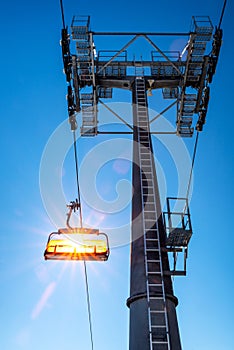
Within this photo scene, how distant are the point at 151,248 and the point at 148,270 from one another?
70 cm

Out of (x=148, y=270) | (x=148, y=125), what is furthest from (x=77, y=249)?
(x=148, y=125)

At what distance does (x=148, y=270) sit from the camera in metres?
9.41

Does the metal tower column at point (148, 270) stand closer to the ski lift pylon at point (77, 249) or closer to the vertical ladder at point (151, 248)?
the vertical ladder at point (151, 248)

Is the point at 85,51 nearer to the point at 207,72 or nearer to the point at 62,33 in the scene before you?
the point at 62,33

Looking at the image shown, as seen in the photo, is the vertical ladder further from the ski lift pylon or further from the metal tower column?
the ski lift pylon

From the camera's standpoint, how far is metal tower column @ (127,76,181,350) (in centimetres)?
825

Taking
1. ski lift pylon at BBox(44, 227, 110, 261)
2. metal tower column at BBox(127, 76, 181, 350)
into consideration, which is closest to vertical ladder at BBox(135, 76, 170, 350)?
metal tower column at BBox(127, 76, 181, 350)

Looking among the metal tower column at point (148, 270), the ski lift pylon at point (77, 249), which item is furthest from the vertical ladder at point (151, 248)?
the ski lift pylon at point (77, 249)

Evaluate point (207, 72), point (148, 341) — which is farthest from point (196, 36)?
point (148, 341)

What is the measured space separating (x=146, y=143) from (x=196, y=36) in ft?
15.7

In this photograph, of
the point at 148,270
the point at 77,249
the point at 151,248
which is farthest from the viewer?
the point at 151,248

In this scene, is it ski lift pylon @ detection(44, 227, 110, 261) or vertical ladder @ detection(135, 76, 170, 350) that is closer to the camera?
ski lift pylon @ detection(44, 227, 110, 261)

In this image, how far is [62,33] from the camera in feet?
40.2

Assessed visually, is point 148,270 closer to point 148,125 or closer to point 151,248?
point 151,248
